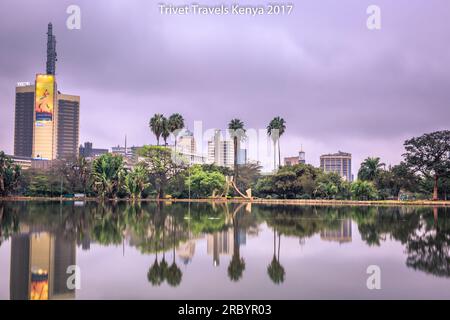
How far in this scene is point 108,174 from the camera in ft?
216

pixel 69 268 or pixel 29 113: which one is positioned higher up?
pixel 29 113

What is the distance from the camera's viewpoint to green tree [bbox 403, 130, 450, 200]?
208 ft

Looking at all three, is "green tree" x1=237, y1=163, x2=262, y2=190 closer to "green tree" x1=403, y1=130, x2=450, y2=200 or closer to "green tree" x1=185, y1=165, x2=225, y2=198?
"green tree" x1=185, y1=165, x2=225, y2=198

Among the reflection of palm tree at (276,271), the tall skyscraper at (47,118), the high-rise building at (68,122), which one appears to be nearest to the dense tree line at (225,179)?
the reflection of palm tree at (276,271)

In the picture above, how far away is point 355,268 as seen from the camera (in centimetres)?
1277

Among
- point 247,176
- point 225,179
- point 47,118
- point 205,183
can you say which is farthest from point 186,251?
point 47,118

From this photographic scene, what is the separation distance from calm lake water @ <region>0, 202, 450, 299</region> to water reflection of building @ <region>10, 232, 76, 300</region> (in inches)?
0.9

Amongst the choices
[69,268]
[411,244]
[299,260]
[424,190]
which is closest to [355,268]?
[299,260]

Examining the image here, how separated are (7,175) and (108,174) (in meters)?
16.2

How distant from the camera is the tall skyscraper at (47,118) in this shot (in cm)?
16575

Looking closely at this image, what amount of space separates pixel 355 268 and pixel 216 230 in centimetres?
1043

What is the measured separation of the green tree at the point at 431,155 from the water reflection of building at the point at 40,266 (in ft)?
188
